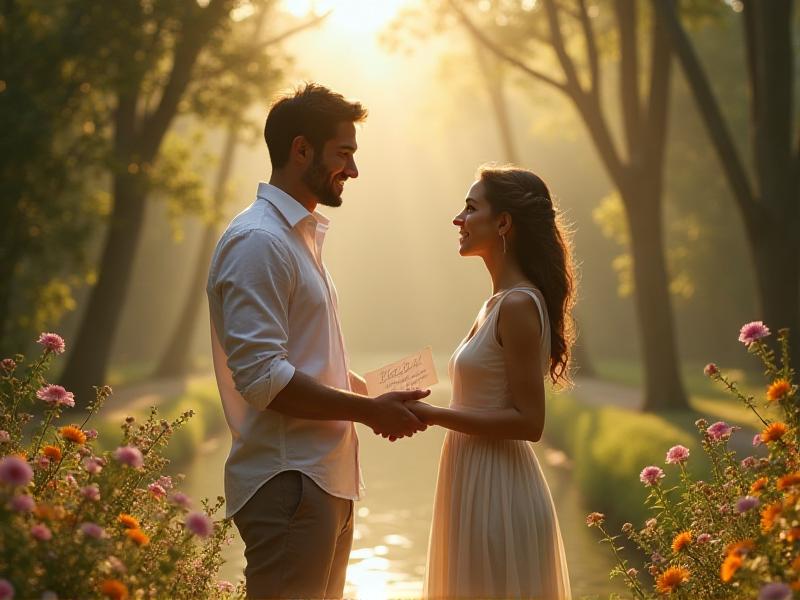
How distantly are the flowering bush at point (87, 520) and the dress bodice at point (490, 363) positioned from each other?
114 cm

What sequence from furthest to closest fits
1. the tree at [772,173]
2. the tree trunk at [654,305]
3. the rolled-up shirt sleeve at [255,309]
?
the tree trunk at [654,305] → the tree at [772,173] → the rolled-up shirt sleeve at [255,309]

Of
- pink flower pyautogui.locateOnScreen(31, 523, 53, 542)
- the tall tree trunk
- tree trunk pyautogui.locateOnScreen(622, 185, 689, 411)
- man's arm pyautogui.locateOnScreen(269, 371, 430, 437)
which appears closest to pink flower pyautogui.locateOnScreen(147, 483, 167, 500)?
man's arm pyautogui.locateOnScreen(269, 371, 430, 437)

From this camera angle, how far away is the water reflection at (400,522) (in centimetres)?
987

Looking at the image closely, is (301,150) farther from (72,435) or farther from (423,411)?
(72,435)

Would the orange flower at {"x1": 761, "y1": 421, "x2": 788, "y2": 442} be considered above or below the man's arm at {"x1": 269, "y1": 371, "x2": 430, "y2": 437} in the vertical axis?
below

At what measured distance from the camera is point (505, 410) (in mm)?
4480

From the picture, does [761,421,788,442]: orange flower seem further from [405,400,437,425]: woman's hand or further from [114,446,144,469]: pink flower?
[114,446,144,469]: pink flower

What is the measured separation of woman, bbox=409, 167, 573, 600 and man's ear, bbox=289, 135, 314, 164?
0.76m

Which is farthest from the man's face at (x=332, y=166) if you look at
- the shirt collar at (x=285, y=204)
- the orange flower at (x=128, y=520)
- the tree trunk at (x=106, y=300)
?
the tree trunk at (x=106, y=300)

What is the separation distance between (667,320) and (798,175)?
4736 mm

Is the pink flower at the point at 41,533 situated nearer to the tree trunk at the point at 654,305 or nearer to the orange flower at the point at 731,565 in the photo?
the orange flower at the point at 731,565

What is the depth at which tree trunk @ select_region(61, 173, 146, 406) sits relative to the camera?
59.2 feet

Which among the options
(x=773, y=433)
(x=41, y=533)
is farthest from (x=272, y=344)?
(x=773, y=433)

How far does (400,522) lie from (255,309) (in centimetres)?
923
